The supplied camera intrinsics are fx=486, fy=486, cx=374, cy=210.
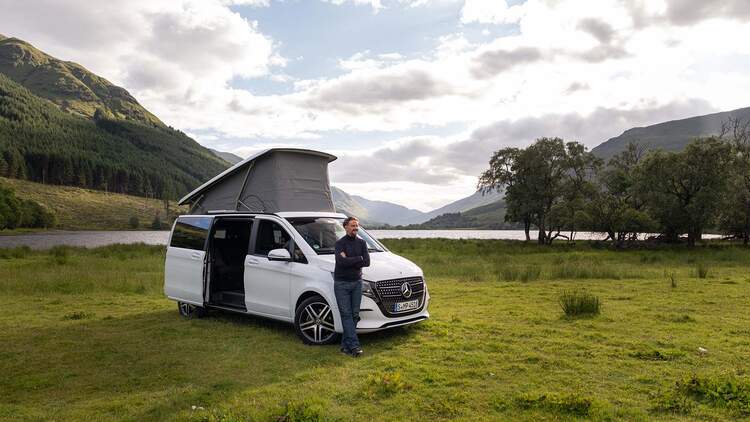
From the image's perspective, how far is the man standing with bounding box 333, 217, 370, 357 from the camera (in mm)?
7801

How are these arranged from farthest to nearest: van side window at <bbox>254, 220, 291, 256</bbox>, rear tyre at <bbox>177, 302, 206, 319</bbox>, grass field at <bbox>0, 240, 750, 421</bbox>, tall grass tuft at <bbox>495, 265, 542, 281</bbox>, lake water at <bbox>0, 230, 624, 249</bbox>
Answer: lake water at <bbox>0, 230, 624, 249</bbox> → tall grass tuft at <bbox>495, 265, 542, 281</bbox> → rear tyre at <bbox>177, 302, 206, 319</bbox> → van side window at <bbox>254, 220, 291, 256</bbox> → grass field at <bbox>0, 240, 750, 421</bbox>

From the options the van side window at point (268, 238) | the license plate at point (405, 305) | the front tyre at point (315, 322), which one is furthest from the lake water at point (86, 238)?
the license plate at point (405, 305)

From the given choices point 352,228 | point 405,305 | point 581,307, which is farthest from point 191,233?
point 581,307

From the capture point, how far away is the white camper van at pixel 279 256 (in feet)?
27.8

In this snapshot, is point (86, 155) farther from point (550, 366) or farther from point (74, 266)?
point (550, 366)

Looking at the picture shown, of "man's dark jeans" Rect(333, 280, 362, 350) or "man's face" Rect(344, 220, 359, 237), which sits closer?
"man's dark jeans" Rect(333, 280, 362, 350)

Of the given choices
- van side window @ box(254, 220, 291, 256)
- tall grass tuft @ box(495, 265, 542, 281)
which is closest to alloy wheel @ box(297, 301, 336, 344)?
van side window @ box(254, 220, 291, 256)

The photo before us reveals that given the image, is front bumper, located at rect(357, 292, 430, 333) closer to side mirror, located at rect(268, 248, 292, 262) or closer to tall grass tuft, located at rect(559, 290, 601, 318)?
side mirror, located at rect(268, 248, 292, 262)

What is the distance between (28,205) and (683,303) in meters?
124

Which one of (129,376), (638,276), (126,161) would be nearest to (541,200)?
(638,276)

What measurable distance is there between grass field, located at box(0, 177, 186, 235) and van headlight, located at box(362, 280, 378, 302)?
121 meters

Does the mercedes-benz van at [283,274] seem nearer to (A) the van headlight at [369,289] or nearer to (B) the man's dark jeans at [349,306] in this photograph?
(A) the van headlight at [369,289]

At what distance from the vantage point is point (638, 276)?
1917cm

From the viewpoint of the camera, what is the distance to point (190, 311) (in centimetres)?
1142
